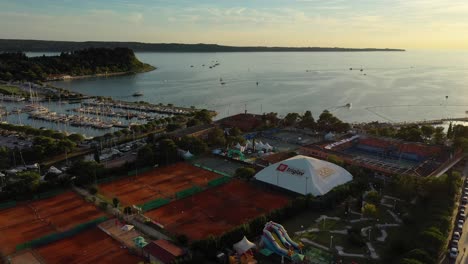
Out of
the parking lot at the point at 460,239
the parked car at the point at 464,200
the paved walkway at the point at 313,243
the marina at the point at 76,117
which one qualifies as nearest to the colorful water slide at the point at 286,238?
the paved walkway at the point at 313,243

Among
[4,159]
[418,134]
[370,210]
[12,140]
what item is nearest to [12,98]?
[12,140]

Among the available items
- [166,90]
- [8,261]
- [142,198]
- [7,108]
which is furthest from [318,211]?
[166,90]

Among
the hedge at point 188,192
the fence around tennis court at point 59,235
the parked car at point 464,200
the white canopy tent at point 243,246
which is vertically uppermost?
the parked car at point 464,200

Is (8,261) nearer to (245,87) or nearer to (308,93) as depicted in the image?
(308,93)

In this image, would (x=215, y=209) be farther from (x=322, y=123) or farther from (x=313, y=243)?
(x=322, y=123)

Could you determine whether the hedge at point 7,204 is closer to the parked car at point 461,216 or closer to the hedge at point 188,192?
the hedge at point 188,192

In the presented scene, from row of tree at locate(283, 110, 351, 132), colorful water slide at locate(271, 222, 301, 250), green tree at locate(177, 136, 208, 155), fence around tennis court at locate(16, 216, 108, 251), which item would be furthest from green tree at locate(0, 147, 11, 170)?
row of tree at locate(283, 110, 351, 132)
